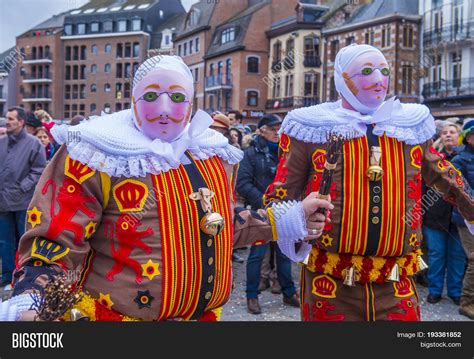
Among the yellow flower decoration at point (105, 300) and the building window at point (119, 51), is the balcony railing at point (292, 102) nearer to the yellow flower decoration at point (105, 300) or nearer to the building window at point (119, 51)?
the building window at point (119, 51)

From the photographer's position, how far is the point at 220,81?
101 ft

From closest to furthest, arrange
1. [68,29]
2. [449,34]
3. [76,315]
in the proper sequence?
[76,315], [449,34], [68,29]

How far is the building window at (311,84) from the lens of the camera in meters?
30.3

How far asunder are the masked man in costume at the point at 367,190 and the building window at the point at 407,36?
22.3 m

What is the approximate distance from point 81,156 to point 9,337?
2.15 ft

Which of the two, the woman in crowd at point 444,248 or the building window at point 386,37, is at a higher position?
the building window at point 386,37

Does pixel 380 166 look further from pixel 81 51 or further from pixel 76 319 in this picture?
pixel 81 51

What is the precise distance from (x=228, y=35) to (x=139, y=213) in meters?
28.6

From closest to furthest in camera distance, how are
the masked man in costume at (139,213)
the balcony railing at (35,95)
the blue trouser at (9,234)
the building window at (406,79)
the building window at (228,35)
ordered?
the masked man in costume at (139,213)
the blue trouser at (9,234)
the building window at (406,79)
the building window at (228,35)
the balcony railing at (35,95)

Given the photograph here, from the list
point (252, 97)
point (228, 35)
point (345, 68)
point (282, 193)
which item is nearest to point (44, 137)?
point (282, 193)

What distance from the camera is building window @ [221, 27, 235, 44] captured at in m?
29.4

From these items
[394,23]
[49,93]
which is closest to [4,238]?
[394,23]

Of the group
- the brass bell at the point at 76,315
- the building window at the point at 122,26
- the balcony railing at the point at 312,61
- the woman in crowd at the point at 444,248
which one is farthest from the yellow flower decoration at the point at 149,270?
the balcony railing at the point at 312,61

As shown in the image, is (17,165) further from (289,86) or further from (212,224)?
(289,86)
